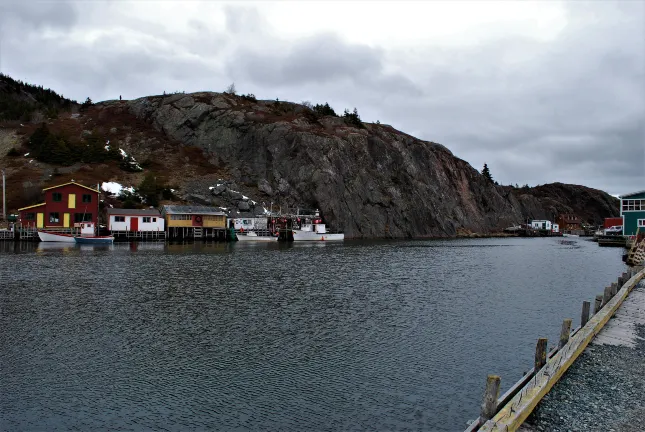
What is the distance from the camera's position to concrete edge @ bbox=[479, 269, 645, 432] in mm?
12458

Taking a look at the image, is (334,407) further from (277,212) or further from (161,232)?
(277,212)

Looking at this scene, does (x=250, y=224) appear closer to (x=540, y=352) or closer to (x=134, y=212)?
(x=134, y=212)

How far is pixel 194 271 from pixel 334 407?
3768cm

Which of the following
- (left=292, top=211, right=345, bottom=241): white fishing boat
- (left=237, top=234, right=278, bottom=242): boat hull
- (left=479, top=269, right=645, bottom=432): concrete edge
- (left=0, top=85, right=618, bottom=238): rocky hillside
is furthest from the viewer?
(left=0, top=85, right=618, bottom=238): rocky hillside

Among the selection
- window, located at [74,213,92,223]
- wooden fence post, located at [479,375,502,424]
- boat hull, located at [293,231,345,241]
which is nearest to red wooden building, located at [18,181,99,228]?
window, located at [74,213,92,223]

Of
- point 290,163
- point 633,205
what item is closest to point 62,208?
point 290,163

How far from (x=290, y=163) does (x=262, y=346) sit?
116 m

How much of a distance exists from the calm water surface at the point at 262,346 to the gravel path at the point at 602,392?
279 cm

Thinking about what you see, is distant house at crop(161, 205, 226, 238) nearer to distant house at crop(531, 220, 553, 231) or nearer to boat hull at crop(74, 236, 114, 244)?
boat hull at crop(74, 236, 114, 244)

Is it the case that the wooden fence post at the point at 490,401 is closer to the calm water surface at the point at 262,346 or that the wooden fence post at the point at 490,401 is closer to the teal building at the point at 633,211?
the calm water surface at the point at 262,346

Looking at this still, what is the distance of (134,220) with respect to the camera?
101 m

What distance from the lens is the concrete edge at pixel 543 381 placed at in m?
12.5

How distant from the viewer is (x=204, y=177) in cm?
12962

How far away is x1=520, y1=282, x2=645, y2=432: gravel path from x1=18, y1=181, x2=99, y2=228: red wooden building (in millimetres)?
97087
